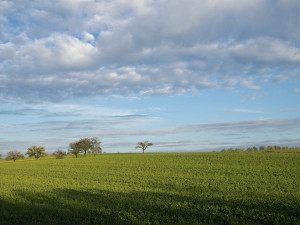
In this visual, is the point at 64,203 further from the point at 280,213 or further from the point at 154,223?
the point at 280,213

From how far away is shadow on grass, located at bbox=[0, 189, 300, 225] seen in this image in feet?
41.7

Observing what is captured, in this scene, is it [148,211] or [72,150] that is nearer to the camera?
[148,211]

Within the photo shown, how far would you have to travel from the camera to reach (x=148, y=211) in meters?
14.4

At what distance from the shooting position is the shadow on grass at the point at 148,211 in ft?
41.7

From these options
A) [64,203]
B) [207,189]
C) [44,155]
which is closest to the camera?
[64,203]

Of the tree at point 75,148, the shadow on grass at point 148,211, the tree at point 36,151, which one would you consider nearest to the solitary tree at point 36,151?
the tree at point 36,151

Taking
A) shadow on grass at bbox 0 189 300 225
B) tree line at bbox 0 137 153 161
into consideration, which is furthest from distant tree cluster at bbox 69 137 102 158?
shadow on grass at bbox 0 189 300 225

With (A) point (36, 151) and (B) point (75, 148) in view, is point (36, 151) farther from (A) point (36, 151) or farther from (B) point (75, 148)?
(B) point (75, 148)

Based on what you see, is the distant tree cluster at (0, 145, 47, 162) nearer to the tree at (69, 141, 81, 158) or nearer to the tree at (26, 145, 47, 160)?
the tree at (26, 145, 47, 160)

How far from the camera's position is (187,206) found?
15.3m

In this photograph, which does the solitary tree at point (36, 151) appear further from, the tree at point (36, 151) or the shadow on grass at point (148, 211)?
the shadow on grass at point (148, 211)

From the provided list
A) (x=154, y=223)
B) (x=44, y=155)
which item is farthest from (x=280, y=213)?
(x=44, y=155)

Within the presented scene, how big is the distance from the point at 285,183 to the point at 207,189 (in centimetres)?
803

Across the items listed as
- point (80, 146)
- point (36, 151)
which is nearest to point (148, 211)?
point (80, 146)
